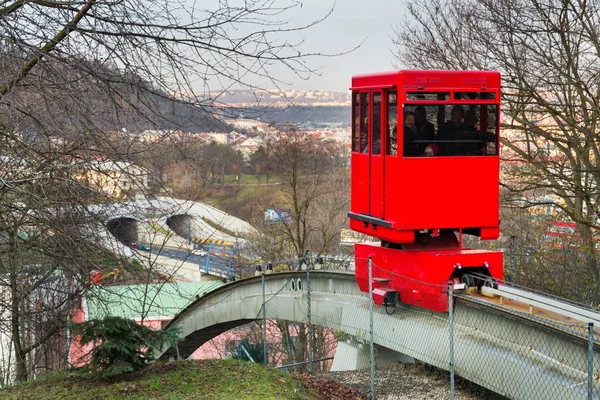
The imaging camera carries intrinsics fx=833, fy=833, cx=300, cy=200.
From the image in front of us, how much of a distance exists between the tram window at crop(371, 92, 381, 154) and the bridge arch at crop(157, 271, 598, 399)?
2804 mm

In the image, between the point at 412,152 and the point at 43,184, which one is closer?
the point at 43,184

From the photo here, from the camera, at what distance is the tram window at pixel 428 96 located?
42.6 ft

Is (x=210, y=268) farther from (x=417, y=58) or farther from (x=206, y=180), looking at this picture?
(x=206, y=180)

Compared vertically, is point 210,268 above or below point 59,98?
below

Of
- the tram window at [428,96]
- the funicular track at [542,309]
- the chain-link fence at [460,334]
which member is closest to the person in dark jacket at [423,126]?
the tram window at [428,96]

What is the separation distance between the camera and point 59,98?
7.47 m

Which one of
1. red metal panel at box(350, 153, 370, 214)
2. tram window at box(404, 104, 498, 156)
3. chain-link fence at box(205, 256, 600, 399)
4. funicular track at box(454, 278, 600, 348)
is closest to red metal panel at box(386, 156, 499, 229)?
tram window at box(404, 104, 498, 156)

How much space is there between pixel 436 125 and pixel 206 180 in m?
4.89

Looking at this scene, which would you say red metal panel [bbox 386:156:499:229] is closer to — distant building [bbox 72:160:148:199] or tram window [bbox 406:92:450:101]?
tram window [bbox 406:92:450:101]

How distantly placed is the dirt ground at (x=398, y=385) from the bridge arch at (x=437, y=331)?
1.52 ft

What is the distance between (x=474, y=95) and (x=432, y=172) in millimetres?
1408

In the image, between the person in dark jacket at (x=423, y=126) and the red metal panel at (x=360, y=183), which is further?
the red metal panel at (x=360, y=183)

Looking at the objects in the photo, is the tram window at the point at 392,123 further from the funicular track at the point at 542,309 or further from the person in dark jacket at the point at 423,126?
the funicular track at the point at 542,309

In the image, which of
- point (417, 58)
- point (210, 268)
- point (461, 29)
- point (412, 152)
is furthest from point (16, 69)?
point (210, 268)
